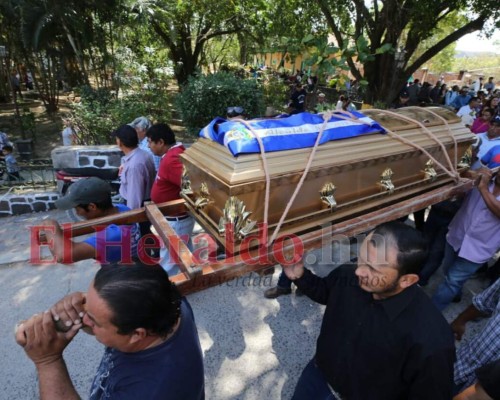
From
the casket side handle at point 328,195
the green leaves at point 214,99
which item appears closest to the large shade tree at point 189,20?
the green leaves at point 214,99

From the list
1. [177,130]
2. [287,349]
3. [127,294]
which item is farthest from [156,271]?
[177,130]

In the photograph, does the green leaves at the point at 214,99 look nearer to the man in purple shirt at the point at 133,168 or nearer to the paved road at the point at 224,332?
the man in purple shirt at the point at 133,168

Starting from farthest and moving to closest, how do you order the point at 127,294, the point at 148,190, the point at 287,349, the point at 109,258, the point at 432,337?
the point at 148,190 < the point at 287,349 < the point at 109,258 < the point at 432,337 < the point at 127,294

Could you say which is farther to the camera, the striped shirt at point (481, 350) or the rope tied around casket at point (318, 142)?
the striped shirt at point (481, 350)

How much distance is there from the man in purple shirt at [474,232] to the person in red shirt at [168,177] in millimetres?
2304

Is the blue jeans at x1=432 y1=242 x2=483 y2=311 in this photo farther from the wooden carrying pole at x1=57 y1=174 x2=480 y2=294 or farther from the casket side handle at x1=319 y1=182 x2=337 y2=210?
the casket side handle at x1=319 y1=182 x2=337 y2=210

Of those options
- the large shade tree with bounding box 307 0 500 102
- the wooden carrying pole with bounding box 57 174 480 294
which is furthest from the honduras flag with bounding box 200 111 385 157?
the large shade tree with bounding box 307 0 500 102

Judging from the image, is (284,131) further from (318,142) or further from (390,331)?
(390,331)

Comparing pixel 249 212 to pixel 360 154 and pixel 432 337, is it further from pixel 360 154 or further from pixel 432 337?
pixel 432 337

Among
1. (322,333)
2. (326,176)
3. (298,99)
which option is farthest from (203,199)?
(298,99)

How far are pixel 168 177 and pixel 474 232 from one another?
254cm

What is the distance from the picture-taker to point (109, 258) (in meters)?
2.06

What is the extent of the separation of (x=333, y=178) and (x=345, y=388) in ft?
3.48

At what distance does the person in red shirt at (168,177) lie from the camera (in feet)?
8.92
